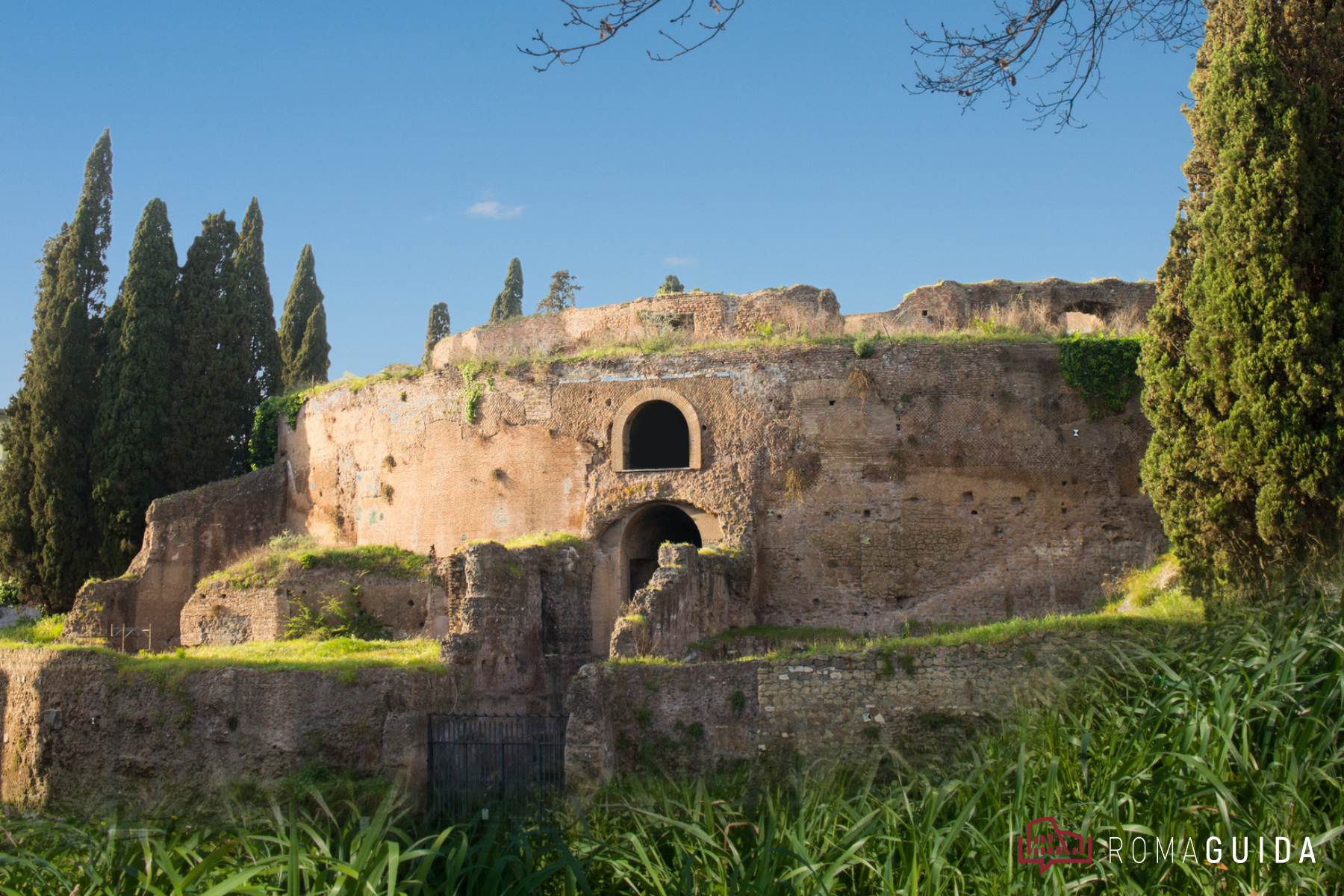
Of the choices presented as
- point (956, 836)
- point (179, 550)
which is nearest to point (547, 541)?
point (179, 550)

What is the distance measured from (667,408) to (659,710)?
31.4 ft

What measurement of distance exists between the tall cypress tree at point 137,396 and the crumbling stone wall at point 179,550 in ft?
10.7

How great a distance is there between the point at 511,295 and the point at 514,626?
75.8 feet

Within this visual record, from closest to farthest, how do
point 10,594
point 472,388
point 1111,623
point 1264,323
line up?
1. point 1111,623
2. point 1264,323
3. point 472,388
4. point 10,594

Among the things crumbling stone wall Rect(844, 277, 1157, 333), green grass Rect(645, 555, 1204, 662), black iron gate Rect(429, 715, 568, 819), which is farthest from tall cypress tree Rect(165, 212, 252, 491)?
green grass Rect(645, 555, 1204, 662)

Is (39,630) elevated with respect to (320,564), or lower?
lower

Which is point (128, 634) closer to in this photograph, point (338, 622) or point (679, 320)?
point (338, 622)

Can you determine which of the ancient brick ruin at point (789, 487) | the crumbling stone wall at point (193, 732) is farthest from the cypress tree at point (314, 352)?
the crumbling stone wall at point (193, 732)

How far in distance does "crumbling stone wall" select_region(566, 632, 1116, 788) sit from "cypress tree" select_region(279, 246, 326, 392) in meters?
20.7

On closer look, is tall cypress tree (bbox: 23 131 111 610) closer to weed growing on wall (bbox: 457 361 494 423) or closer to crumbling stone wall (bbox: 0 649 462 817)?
weed growing on wall (bbox: 457 361 494 423)

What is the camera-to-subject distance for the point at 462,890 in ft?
16.4

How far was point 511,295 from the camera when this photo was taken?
118 ft

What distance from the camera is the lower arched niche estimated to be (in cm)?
1709
